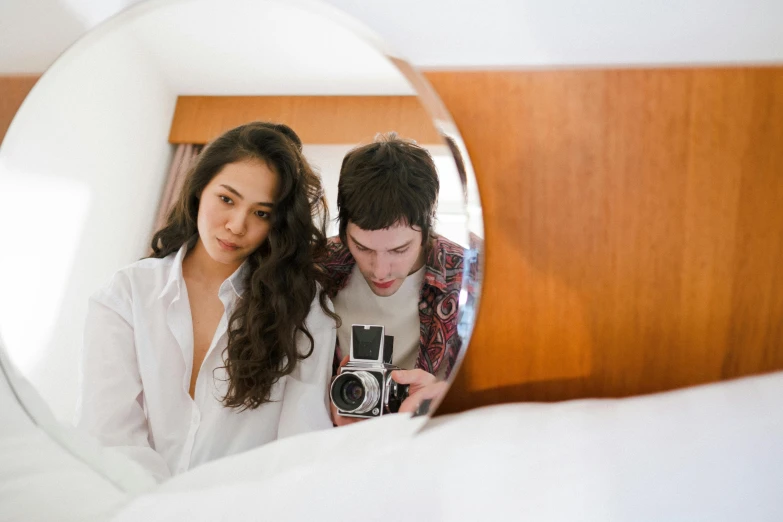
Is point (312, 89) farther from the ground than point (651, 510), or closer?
farther from the ground

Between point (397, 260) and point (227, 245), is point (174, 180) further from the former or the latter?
point (397, 260)

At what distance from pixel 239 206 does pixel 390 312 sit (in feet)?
0.62

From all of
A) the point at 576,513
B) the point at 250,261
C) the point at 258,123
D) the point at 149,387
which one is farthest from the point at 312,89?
the point at 576,513

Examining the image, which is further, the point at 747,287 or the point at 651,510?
the point at 747,287

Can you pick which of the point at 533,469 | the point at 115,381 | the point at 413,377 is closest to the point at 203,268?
the point at 115,381

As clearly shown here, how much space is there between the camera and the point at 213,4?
0.62m

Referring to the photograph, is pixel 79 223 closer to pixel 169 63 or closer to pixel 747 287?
pixel 169 63

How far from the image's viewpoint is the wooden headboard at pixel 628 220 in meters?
0.66

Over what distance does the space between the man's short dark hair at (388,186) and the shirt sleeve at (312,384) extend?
0.30 feet

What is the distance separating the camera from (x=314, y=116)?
62cm

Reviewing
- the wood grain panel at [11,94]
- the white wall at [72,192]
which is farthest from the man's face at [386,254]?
the wood grain panel at [11,94]

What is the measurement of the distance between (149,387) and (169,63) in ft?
1.10

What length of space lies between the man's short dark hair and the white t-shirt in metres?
0.05

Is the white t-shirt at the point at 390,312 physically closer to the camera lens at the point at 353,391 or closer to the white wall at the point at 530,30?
the camera lens at the point at 353,391
